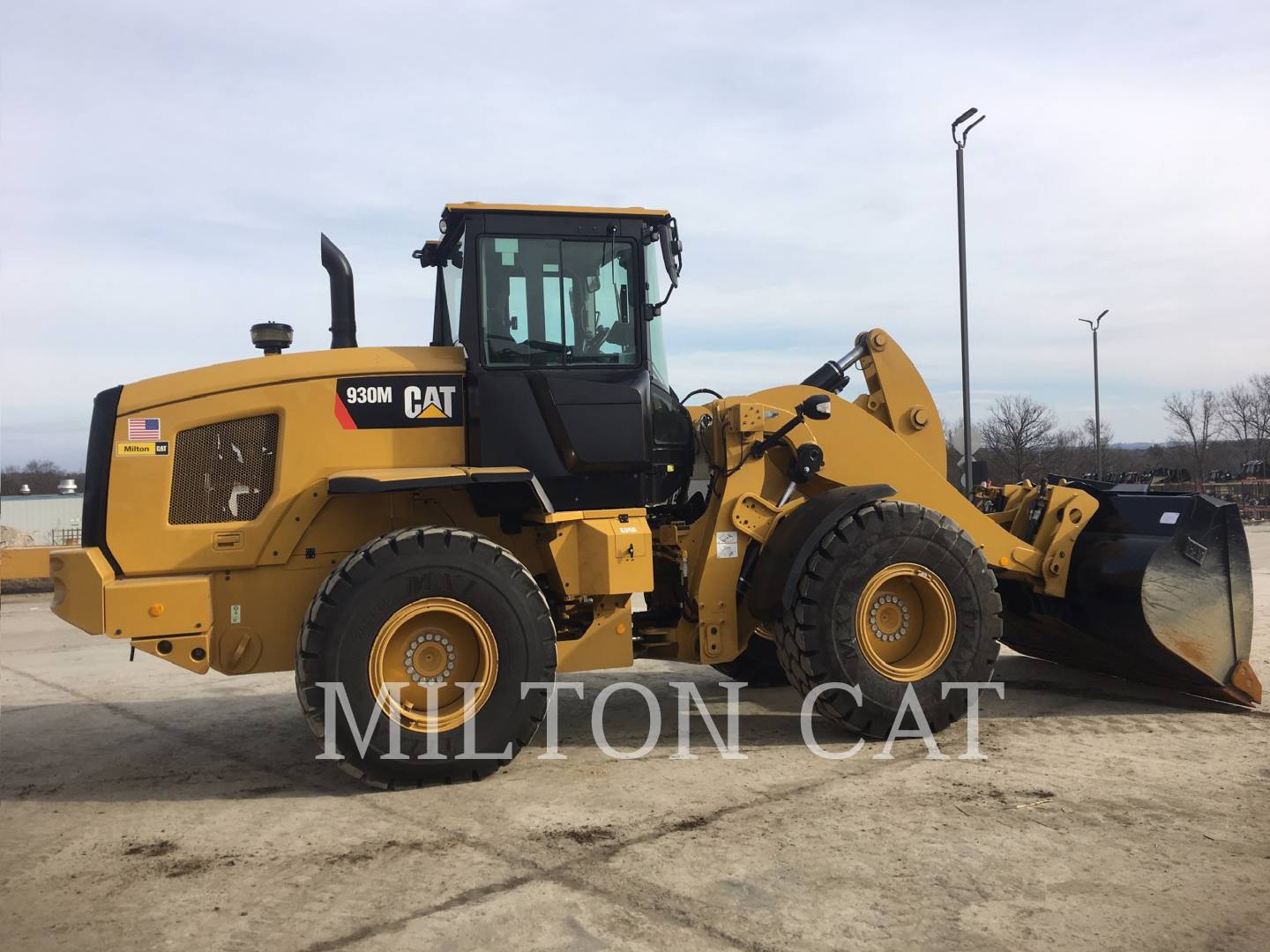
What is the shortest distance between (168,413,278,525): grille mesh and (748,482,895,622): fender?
2.79 metres

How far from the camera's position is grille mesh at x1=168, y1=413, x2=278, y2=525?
543 cm

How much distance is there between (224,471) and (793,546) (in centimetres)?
317

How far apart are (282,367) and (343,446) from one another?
1.86 feet

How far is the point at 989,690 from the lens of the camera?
7133 millimetres

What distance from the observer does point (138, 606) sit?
514 centimetres

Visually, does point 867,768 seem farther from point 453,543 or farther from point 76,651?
point 76,651

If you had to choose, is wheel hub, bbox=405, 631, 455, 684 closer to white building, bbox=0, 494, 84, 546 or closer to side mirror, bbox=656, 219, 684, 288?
side mirror, bbox=656, 219, 684, 288

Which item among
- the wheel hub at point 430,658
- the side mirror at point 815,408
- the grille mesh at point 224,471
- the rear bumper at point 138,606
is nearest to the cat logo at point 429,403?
the grille mesh at point 224,471

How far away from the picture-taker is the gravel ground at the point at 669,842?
136 inches

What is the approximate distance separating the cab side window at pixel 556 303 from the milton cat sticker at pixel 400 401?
0.99 feet

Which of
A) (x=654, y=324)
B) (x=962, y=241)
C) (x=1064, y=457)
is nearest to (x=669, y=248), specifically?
(x=654, y=324)

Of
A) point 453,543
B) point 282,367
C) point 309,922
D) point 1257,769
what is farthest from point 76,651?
point 1257,769

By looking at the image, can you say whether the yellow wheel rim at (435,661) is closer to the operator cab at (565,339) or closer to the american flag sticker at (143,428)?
the operator cab at (565,339)

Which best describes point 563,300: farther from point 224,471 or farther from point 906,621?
point 906,621
